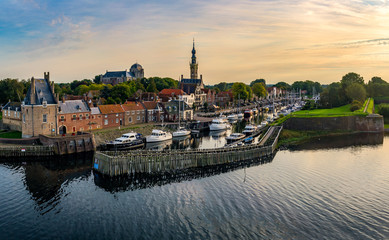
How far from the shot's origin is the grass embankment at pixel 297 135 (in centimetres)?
7650

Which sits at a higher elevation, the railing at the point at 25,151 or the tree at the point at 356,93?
the tree at the point at 356,93

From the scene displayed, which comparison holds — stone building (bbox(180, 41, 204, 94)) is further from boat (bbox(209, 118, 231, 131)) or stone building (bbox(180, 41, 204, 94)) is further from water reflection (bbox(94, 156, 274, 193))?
water reflection (bbox(94, 156, 274, 193))

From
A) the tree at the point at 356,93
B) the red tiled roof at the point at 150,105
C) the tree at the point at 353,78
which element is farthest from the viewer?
the tree at the point at 353,78

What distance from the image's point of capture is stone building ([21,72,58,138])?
64.8 meters

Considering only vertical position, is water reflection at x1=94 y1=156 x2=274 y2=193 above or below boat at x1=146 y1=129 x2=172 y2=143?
below

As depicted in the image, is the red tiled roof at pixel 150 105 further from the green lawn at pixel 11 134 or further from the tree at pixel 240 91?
the tree at pixel 240 91

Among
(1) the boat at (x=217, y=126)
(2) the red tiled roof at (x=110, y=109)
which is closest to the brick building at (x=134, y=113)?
(2) the red tiled roof at (x=110, y=109)

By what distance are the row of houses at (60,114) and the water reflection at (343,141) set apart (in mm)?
36501

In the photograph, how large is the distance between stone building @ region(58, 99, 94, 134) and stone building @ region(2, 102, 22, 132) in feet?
37.7

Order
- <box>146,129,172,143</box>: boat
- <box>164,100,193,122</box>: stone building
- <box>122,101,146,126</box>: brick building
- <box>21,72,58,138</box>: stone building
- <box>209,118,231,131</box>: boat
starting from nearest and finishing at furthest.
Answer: <box>21,72,58,138</box>: stone building
<box>146,129,172,143</box>: boat
<box>122,101,146,126</box>: brick building
<box>164,100,193,122</box>: stone building
<box>209,118,231,131</box>: boat

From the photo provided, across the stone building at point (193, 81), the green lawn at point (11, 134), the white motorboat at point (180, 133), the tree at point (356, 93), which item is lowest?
the white motorboat at point (180, 133)

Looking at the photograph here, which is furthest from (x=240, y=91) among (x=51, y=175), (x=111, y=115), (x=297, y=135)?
(x=51, y=175)

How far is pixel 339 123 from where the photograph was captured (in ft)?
302

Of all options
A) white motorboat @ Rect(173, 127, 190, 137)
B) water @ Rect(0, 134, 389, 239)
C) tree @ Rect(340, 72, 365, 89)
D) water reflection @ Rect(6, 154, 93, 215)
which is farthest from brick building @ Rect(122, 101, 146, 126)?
tree @ Rect(340, 72, 365, 89)
